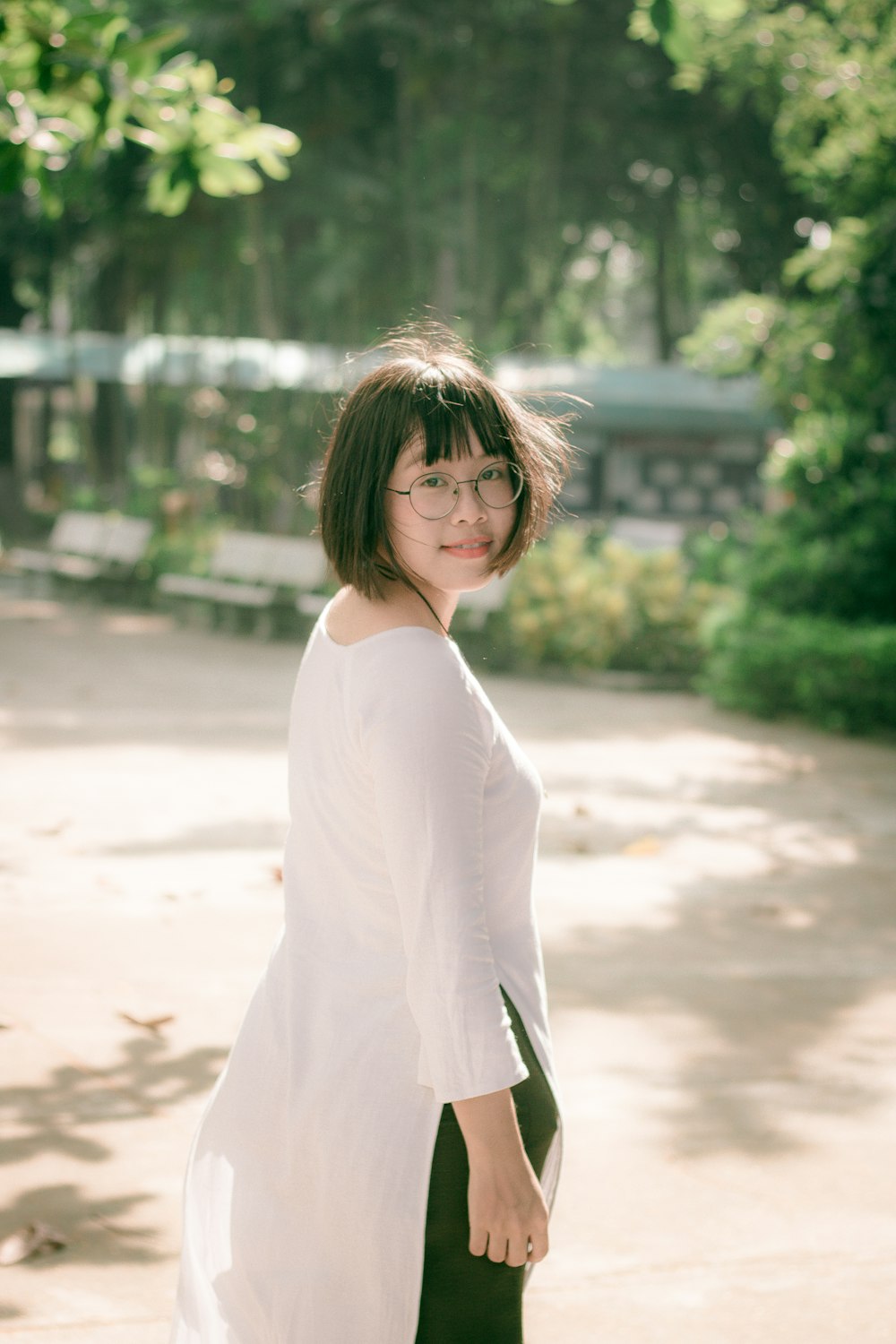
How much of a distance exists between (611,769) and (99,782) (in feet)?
9.54

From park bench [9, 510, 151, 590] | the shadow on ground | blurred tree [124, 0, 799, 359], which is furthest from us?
park bench [9, 510, 151, 590]

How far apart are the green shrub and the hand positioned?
9016 mm

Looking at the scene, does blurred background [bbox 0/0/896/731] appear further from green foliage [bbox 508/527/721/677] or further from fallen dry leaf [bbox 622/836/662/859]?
fallen dry leaf [bbox 622/836/662/859]

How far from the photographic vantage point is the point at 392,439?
1.95 meters

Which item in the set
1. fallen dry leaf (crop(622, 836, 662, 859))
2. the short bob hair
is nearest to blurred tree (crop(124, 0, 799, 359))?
fallen dry leaf (crop(622, 836, 662, 859))

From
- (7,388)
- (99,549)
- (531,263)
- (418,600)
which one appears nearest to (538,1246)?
(418,600)

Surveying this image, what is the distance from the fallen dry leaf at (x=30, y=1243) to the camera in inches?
126

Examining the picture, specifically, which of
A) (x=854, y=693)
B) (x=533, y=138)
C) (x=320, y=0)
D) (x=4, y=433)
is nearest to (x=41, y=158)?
(x=854, y=693)

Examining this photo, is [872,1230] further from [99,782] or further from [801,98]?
[801,98]

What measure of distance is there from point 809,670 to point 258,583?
7431 mm

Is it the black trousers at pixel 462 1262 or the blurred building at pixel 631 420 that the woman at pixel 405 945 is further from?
the blurred building at pixel 631 420

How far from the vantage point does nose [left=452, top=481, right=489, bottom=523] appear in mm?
1969

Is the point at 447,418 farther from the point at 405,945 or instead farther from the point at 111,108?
the point at 111,108

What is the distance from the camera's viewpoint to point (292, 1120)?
2041 mm
